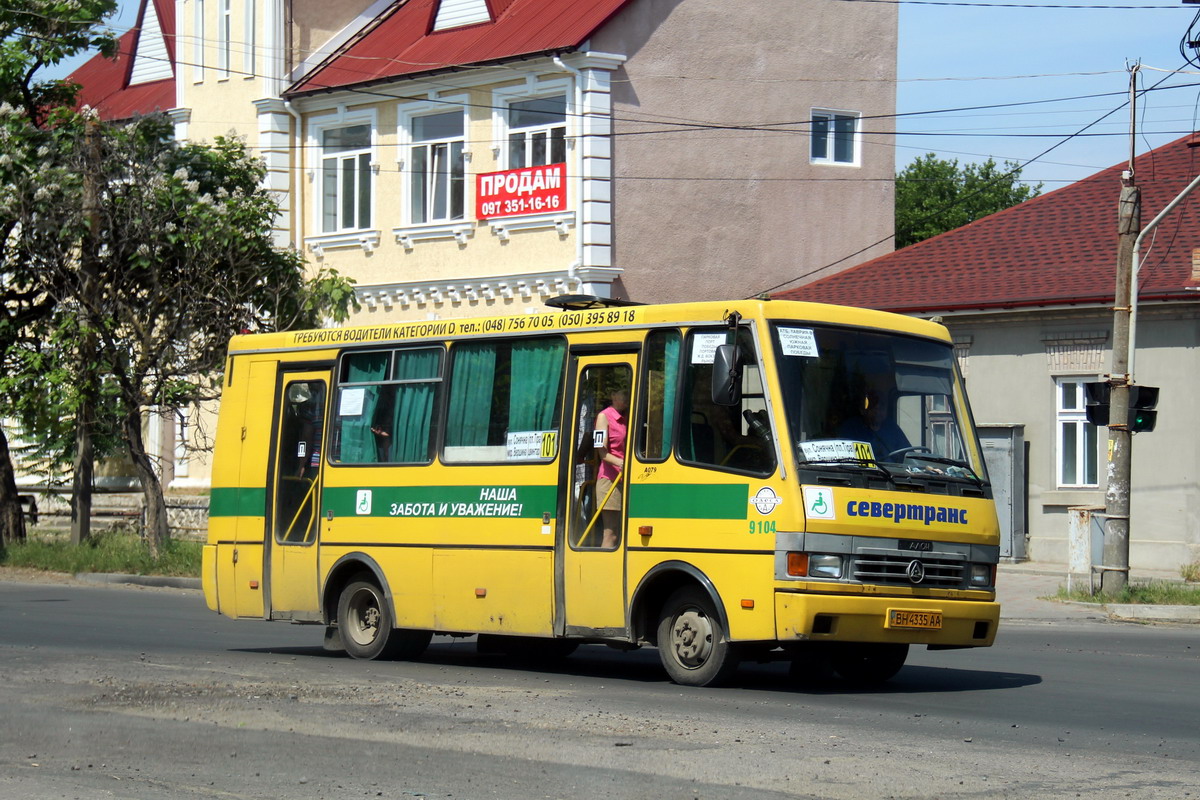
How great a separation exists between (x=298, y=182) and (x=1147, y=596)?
21.5 meters

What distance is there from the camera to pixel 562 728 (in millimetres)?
10211

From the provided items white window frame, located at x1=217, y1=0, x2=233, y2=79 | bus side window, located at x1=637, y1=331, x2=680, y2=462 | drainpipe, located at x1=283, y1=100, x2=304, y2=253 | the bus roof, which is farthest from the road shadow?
white window frame, located at x1=217, y1=0, x2=233, y2=79

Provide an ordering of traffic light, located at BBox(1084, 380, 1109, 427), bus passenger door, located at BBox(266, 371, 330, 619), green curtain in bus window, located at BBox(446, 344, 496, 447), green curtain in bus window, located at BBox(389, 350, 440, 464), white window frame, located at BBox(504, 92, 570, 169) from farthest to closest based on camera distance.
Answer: white window frame, located at BBox(504, 92, 570, 169), traffic light, located at BBox(1084, 380, 1109, 427), bus passenger door, located at BBox(266, 371, 330, 619), green curtain in bus window, located at BBox(389, 350, 440, 464), green curtain in bus window, located at BBox(446, 344, 496, 447)

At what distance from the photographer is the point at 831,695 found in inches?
494

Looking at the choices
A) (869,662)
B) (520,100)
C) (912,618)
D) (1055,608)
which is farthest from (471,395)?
(520,100)

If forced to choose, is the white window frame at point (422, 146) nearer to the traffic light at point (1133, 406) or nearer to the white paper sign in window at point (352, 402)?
the traffic light at point (1133, 406)

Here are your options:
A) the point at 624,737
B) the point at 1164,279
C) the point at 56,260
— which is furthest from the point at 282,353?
the point at 1164,279

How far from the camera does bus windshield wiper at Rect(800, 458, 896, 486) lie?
12094 millimetres

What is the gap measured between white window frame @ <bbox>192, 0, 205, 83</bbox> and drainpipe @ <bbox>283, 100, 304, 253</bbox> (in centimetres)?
359

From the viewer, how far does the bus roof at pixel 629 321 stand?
12.6 metres

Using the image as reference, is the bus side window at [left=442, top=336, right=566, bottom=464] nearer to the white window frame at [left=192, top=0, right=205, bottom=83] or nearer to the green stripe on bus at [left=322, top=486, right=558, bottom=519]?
the green stripe on bus at [left=322, top=486, right=558, bottom=519]

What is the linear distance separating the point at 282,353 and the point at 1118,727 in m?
8.41

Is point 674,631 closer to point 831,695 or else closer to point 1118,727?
point 831,695

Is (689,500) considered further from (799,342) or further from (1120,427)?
(1120,427)
